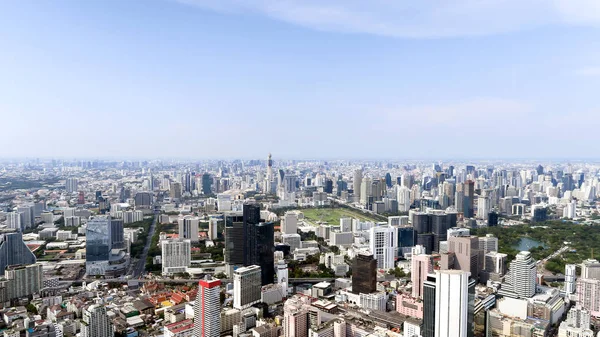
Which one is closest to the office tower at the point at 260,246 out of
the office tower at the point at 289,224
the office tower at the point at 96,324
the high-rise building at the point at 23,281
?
the office tower at the point at 96,324

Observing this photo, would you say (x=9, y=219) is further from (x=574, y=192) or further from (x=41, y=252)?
(x=574, y=192)

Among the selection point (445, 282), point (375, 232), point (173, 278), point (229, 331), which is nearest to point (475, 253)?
point (375, 232)

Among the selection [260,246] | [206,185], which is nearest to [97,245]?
[260,246]

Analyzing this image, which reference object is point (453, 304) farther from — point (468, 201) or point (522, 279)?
point (468, 201)

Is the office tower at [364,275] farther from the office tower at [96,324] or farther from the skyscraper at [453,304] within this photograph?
the office tower at [96,324]

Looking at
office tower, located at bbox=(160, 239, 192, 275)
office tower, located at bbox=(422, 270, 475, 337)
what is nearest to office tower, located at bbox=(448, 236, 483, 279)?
office tower, located at bbox=(422, 270, 475, 337)

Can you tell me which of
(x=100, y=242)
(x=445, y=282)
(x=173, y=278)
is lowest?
(x=173, y=278)

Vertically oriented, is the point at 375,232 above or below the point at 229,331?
above
